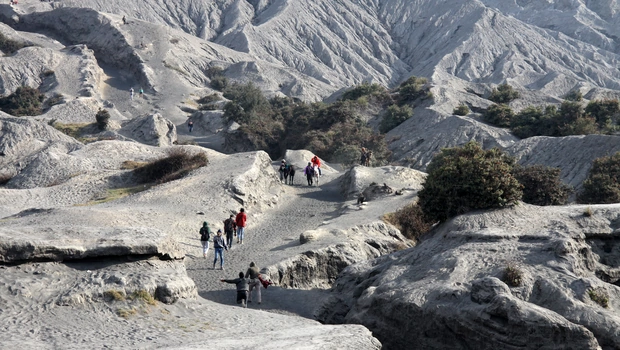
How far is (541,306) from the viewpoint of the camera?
1483cm

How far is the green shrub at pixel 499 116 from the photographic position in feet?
206

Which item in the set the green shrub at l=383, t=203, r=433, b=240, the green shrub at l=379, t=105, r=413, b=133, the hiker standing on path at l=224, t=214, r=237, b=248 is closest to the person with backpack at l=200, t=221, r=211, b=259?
the hiker standing on path at l=224, t=214, r=237, b=248

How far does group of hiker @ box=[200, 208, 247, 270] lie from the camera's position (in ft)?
74.4

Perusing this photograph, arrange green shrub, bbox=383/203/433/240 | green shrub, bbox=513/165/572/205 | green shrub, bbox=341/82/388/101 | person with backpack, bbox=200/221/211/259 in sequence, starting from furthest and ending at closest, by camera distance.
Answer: green shrub, bbox=341/82/388/101 → green shrub, bbox=383/203/433/240 → green shrub, bbox=513/165/572/205 → person with backpack, bbox=200/221/211/259

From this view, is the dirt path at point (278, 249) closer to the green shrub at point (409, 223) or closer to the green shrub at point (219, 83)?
the green shrub at point (409, 223)

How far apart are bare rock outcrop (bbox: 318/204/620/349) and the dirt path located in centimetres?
166

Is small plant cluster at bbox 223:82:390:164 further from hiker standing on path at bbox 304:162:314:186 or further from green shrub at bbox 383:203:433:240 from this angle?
green shrub at bbox 383:203:433:240

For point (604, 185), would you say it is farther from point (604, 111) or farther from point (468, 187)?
point (604, 111)

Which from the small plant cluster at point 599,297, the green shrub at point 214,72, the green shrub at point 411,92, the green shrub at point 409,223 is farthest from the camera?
the green shrub at point 214,72

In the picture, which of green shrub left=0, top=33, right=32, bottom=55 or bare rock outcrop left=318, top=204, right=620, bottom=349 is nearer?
bare rock outcrop left=318, top=204, right=620, bottom=349

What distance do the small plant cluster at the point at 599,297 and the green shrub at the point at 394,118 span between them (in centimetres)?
5396

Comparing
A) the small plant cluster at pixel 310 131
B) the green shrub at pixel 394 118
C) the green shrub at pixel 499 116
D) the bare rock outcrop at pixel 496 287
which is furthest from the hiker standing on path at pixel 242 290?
the green shrub at pixel 394 118

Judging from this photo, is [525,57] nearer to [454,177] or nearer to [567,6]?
[567,6]

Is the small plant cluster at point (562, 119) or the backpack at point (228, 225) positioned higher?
the small plant cluster at point (562, 119)
